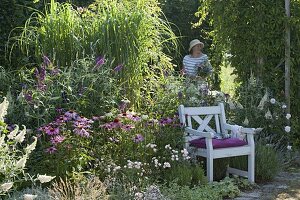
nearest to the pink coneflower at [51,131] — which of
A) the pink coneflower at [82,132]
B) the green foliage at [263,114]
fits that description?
the pink coneflower at [82,132]

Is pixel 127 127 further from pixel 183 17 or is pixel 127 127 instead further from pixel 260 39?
pixel 183 17

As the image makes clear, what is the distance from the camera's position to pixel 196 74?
7.34 meters

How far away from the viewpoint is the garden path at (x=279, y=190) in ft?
16.7

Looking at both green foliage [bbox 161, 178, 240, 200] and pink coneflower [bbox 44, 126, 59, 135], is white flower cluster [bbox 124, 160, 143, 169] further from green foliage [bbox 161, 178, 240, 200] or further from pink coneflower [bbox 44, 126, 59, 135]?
pink coneflower [bbox 44, 126, 59, 135]

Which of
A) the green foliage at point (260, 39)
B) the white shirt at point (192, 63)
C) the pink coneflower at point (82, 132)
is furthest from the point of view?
the white shirt at point (192, 63)

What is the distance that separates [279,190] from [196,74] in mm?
2398

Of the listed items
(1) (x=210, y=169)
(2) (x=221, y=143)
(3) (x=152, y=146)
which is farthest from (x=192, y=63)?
(3) (x=152, y=146)

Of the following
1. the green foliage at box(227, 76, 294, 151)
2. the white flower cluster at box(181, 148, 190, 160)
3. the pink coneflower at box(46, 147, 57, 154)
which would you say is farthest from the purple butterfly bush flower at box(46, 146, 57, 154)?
the green foliage at box(227, 76, 294, 151)

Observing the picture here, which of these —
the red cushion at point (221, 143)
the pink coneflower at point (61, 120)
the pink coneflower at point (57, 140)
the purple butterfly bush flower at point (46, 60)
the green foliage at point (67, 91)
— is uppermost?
the purple butterfly bush flower at point (46, 60)

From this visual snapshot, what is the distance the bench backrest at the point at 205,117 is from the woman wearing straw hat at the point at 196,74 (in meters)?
0.31

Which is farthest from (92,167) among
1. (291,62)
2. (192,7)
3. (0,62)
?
(192,7)

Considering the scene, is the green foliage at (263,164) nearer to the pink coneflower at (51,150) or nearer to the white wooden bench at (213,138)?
the white wooden bench at (213,138)

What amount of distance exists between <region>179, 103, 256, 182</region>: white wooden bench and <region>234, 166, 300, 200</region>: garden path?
0.73ft

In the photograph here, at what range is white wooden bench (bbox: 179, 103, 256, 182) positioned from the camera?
532cm
